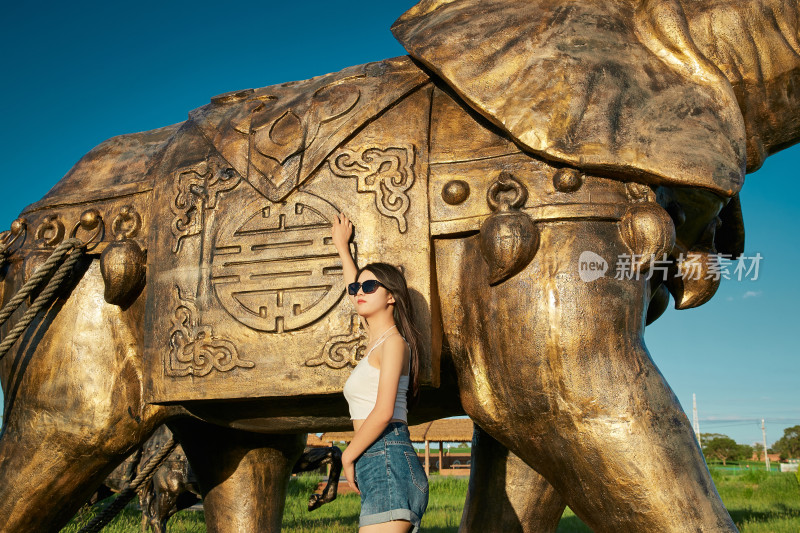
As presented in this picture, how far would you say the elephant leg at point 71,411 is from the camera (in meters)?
2.43

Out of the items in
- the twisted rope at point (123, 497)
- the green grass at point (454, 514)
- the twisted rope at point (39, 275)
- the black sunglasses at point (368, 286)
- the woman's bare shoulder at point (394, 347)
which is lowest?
the green grass at point (454, 514)

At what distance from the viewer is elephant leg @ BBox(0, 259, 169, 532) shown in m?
2.43

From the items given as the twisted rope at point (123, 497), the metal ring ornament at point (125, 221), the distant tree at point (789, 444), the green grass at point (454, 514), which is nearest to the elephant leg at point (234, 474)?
the twisted rope at point (123, 497)

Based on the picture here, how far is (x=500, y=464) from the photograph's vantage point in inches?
108

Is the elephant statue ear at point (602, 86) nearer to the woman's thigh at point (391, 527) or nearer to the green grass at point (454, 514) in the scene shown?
the woman's thigh at point (391, 527)

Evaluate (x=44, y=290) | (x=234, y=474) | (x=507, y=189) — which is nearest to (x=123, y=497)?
(x=234, y=474)

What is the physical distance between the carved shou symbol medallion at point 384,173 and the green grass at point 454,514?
12.4ft

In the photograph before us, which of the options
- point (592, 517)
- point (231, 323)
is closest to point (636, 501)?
point (592, 517)

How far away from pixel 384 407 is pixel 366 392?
13 cm

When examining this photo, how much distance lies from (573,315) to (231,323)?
38.3 inches

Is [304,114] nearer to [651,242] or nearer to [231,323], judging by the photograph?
[231,323]

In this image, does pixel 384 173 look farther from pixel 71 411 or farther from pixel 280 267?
pixel 71 411

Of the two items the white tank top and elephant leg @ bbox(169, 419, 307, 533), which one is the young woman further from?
elephant leg @ bbox(169, 419, 307, 533)

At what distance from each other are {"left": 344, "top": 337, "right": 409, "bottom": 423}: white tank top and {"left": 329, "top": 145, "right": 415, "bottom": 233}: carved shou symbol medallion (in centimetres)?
40
